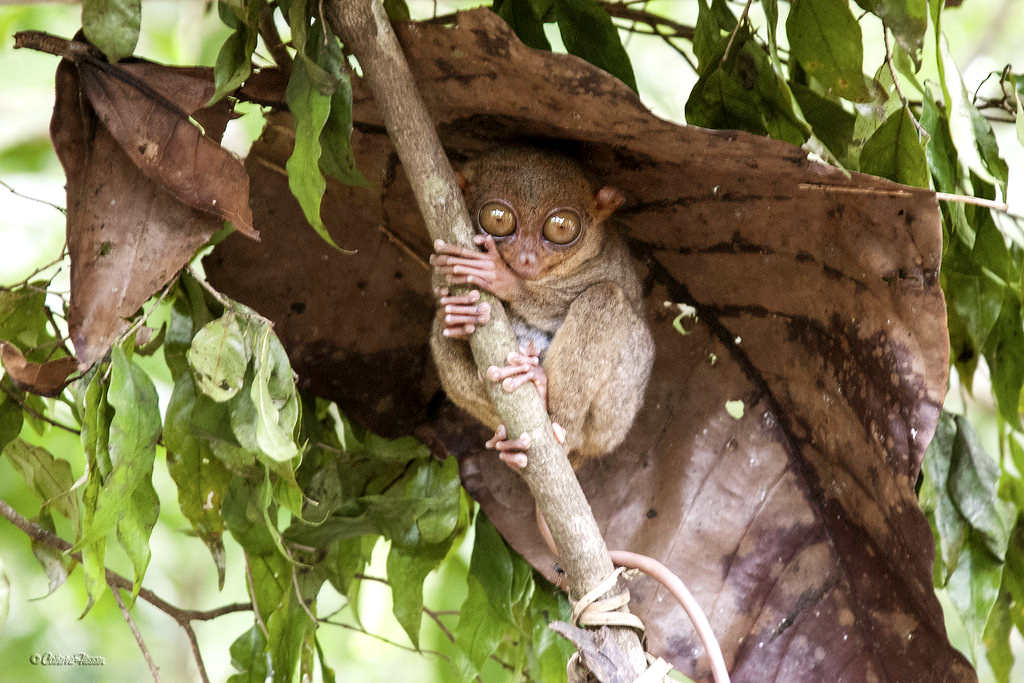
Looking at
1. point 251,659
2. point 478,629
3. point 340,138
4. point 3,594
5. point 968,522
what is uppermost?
point 340,138

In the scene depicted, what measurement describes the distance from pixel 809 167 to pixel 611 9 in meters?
0.94

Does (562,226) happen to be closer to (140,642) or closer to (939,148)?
(939,148)

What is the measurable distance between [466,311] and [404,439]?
73 cm

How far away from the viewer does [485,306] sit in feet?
6.13

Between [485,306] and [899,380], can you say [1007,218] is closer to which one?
[899,380]

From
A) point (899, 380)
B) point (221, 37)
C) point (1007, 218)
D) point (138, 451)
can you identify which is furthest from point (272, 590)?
point (1007, 218)

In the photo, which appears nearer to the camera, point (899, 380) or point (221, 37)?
point (899, 380)

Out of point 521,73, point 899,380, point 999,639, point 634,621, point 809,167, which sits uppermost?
point 521,73

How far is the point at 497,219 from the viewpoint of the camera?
2281mm

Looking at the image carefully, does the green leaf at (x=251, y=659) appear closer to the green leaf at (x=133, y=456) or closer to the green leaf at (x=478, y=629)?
the green leaf at (x=478, y=629)

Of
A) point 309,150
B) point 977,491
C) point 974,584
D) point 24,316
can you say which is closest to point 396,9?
point 309,150

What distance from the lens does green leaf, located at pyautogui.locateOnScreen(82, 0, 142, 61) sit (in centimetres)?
172

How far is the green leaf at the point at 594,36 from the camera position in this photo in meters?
2.12

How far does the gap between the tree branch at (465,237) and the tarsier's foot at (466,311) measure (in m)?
0.02
